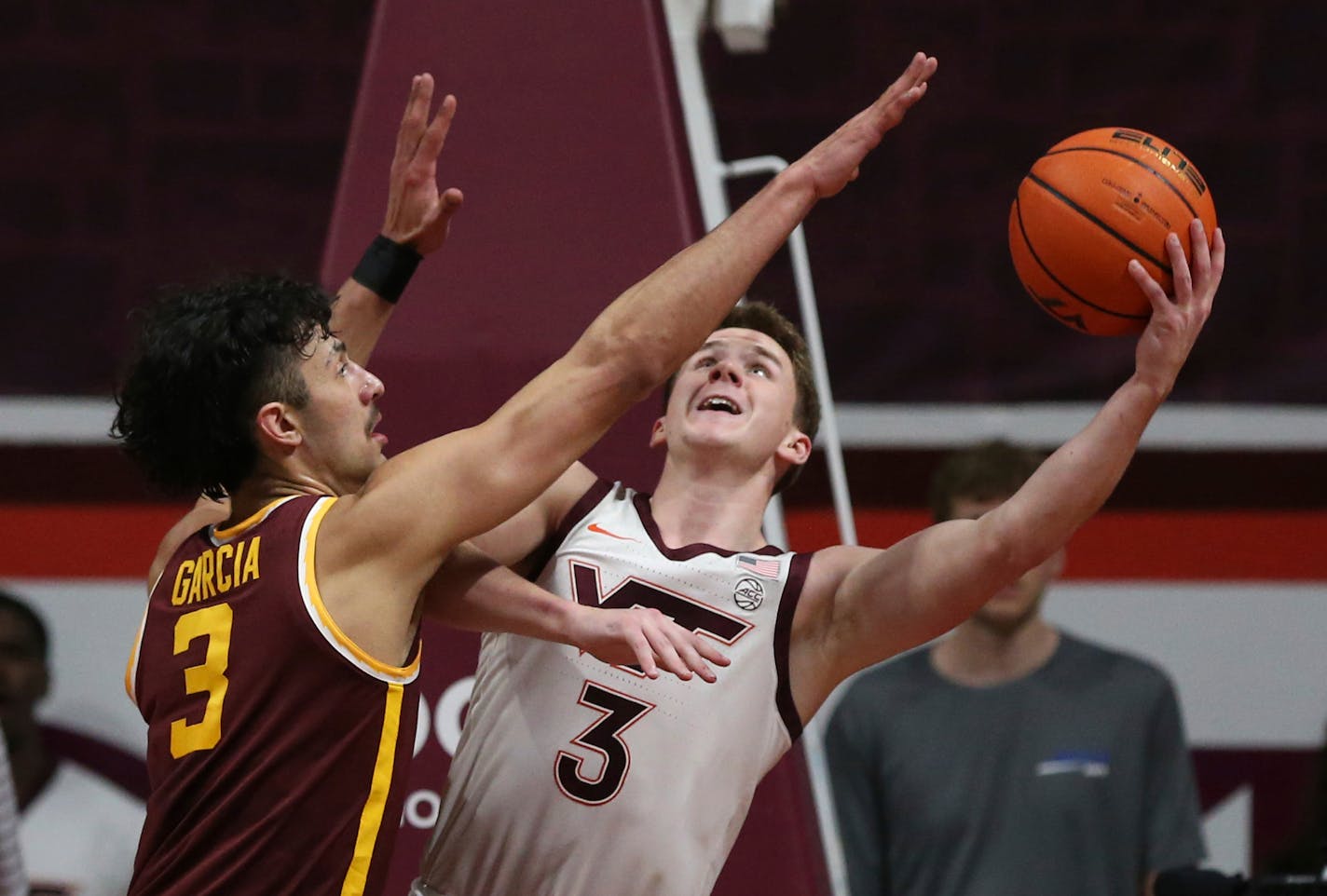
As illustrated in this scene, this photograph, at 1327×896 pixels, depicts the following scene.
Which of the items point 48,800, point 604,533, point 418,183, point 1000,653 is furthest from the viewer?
point 48,800

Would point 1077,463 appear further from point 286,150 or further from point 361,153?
point 286,150

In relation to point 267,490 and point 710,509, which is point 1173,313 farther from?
point 267,490

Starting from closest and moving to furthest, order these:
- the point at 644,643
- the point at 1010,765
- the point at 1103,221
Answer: the point at 644,643
the point at 1103,221
the point at 1010,765

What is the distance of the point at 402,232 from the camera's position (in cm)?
327

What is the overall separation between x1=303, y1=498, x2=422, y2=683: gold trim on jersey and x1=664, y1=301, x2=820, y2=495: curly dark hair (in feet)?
3.01

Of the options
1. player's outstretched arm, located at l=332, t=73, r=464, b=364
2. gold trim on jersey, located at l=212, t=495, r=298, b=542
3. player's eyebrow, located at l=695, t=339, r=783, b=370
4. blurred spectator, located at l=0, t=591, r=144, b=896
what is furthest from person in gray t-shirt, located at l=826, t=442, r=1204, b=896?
blurred spectator, located at l=0, t=591, r=144, b=896

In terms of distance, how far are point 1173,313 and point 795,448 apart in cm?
82

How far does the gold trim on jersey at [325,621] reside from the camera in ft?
8.21

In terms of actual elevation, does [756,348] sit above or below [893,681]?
above

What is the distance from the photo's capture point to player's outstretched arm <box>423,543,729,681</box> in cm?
245

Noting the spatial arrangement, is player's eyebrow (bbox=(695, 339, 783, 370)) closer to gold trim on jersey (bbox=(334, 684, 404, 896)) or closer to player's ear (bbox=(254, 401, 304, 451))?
player's ear (bbox=(254, 401, 304, 451))

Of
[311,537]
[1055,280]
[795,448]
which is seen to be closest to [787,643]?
[795,448]

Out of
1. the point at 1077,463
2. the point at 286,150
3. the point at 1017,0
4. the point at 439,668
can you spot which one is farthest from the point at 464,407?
the point at 1017,0

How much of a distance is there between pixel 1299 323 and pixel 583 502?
2893mm
